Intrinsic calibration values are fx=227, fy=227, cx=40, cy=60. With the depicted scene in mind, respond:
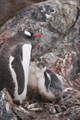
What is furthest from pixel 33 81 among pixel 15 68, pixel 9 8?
pixel 9 8

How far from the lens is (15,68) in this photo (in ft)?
12.5

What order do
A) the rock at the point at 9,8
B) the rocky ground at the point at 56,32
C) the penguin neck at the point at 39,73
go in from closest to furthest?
the penguin neck at the point at 39,73, the rocky ground at the point at 56,32, the rock at the point at 9,8

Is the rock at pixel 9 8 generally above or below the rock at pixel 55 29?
above

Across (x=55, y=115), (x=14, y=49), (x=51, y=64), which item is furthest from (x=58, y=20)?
(x=55, y=115)

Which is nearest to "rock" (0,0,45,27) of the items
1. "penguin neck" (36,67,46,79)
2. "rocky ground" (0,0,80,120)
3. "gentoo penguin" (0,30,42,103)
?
"rocky ground" (0,0,80,120)

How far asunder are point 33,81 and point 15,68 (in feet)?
1.90

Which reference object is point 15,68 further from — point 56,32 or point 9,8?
point 9,8

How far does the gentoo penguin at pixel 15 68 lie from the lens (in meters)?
3.81

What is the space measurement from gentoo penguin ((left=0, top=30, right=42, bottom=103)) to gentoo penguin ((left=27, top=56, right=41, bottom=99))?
192 mm

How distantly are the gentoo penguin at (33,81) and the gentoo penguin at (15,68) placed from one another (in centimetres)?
Result: 19

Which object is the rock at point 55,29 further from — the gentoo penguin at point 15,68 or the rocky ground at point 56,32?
the gentoo penguin at point 15,68

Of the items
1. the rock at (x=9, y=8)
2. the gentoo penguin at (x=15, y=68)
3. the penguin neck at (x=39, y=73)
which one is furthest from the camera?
the rock at (x=9, y=8)

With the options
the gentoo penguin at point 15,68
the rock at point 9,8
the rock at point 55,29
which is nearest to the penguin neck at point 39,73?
the gentoo penguin at point 15,68

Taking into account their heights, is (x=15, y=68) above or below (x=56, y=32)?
above
